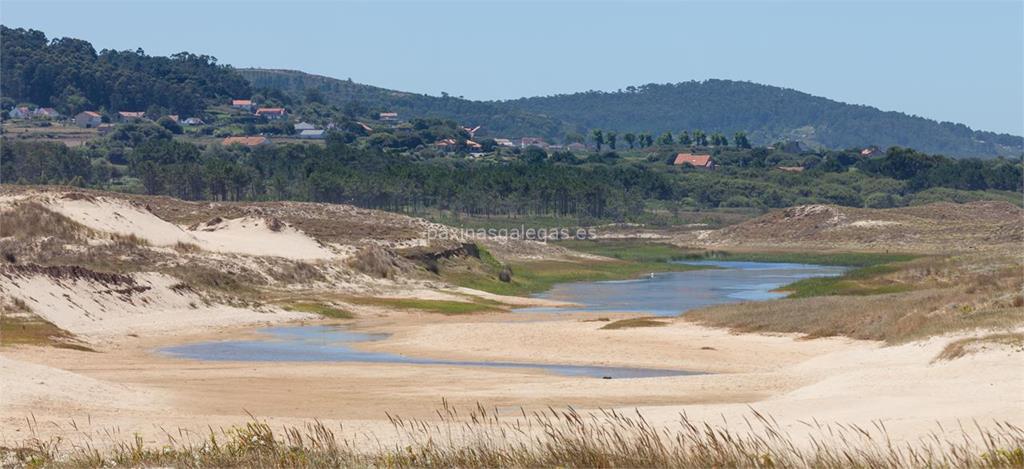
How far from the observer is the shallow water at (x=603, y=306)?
4638cm

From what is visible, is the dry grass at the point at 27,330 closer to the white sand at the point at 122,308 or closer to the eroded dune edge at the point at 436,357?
the eroded dune edge at the point at 436,357

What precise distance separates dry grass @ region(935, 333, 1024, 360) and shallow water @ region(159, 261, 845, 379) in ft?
30.4

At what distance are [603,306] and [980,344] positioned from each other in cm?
4459

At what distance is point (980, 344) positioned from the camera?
34.4 meters

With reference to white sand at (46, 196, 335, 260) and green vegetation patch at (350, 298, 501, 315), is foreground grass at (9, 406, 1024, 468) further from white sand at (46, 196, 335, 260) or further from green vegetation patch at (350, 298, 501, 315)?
white sand at (46, 196, 335, 260)

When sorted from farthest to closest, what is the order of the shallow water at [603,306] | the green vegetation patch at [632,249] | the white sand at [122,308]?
the green vegetation patch at [632,249] → the white sand at [122,308] → the shallow water at [603,306]

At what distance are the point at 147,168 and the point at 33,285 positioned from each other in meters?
118

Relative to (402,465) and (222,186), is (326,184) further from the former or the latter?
(402,465)

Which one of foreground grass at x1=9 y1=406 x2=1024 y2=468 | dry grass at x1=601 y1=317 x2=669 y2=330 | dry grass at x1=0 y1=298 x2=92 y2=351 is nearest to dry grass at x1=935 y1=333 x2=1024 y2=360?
foreground grass at x1=9 y1=406 x2=1024 y2=468

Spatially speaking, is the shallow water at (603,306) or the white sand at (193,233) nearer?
the shallow water at (603,306)

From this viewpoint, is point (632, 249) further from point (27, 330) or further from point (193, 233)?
point (27, 330)

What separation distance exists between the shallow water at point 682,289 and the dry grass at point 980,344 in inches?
1358

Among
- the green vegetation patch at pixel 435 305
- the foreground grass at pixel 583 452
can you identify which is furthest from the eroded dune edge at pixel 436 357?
the green vegetation patch at pixel 435 305

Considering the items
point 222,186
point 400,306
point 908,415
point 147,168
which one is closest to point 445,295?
point 400,306
